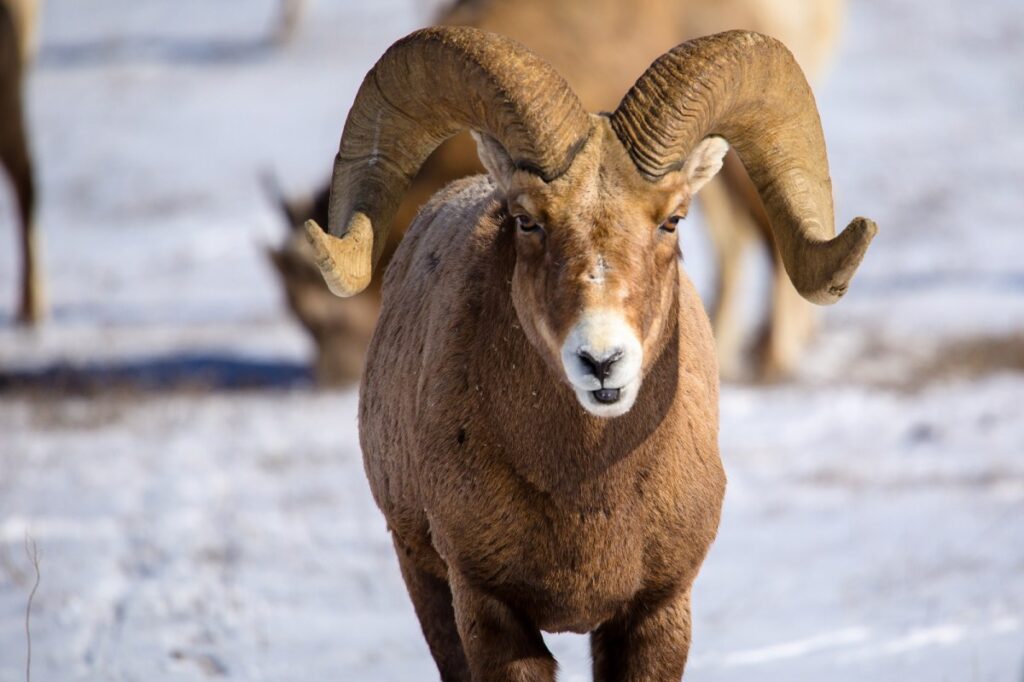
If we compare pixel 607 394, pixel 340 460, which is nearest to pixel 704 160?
pixel 607 394

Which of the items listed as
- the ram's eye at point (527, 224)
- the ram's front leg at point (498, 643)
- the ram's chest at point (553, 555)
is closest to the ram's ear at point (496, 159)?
the ram's eye at point (527, 224)

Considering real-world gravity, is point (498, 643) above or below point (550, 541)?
below

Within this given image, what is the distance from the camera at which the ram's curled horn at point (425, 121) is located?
4449mm

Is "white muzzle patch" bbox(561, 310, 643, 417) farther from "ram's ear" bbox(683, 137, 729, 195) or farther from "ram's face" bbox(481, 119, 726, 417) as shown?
"ram's ear" bbox(683, 137, 729, 195)

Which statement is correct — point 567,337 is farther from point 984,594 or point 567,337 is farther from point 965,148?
point 965,148

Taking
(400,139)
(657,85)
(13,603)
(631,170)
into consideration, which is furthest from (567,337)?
(13,603)

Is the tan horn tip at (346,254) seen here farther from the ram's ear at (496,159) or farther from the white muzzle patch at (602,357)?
the white muzzle patch at (602,357)

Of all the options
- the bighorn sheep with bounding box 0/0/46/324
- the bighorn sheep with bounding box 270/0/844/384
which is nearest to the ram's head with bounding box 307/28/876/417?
the bighorn sheep with bounding box 270/0/844/384

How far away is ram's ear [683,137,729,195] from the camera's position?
15.7 ft

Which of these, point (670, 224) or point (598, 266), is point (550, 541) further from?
point (670, 224)

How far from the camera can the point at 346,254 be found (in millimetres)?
4676

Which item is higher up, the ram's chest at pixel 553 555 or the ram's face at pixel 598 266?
the ram's face at pixel 598 266

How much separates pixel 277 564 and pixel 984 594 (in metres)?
3.85

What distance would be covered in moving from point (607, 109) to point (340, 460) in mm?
3813
